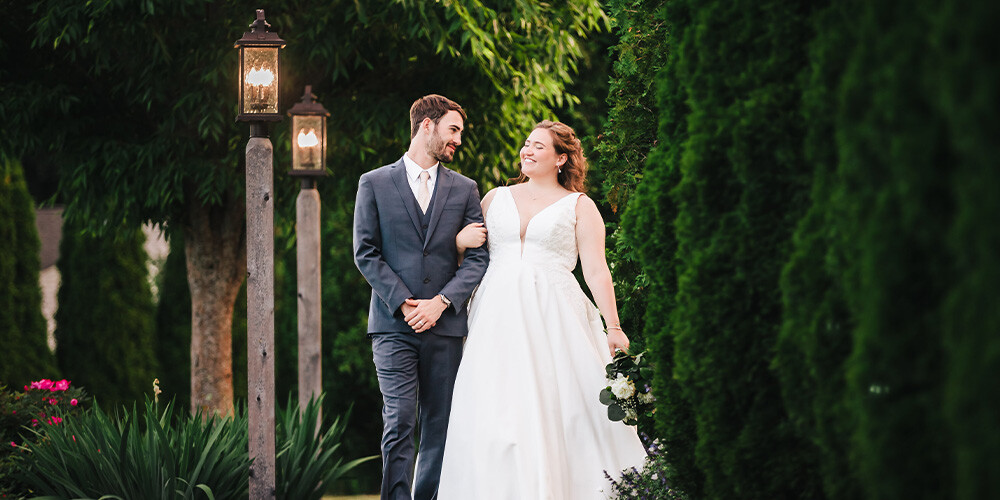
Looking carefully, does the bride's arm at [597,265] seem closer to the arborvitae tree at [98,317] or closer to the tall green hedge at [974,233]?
the tall green hedge at [974,233]

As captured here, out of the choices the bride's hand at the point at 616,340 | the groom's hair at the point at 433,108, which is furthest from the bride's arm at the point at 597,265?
Result: the groom's hair at the point at 433,108

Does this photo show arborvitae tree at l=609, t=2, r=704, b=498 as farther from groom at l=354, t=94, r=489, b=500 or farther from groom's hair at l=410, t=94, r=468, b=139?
groom's hair at l=410, t=94, r=468, b=139

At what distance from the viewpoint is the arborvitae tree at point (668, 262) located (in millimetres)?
3998

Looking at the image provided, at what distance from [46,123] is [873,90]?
28.9 feet

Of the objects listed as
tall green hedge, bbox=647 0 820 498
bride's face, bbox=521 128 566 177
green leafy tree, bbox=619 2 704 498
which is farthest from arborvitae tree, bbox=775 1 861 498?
bride's face, bbox=521 128 566 177

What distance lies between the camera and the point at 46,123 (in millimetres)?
9531

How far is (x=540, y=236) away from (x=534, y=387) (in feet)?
2.71

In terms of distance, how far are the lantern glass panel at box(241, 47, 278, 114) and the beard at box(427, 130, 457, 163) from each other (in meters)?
0.92

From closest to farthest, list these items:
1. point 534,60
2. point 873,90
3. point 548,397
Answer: point 873,90, point 548,397, point 534,60

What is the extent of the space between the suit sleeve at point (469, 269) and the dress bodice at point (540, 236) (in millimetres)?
96

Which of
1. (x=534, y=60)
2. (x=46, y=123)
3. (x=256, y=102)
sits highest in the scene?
(x=534, y=60)

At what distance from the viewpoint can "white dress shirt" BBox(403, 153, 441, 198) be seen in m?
5.48

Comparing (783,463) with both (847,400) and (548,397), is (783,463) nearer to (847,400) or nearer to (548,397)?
(847,400)

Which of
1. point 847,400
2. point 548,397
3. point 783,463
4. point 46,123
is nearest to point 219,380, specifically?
point 46,123
